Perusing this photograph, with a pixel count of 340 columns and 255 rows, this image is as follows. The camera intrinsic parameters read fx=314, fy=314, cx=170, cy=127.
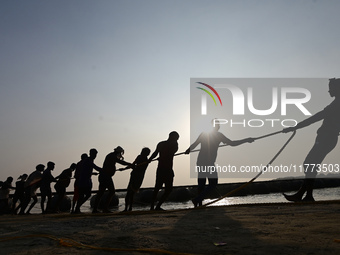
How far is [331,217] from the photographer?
3.70 metres

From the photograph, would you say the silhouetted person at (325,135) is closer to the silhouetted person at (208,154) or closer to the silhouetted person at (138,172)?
the silhouetted person at (208,154)

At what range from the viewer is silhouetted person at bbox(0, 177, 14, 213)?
12086mm

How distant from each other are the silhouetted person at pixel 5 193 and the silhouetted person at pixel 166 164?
7.72 m

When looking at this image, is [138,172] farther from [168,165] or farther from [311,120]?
[311,120]

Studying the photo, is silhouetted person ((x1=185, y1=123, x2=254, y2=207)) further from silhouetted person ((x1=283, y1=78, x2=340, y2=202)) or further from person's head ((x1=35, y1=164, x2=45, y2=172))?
person's head ((x1=35, y1=164, x2=45, y2=172))

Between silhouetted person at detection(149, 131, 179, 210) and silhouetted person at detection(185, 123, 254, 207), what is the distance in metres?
0.41

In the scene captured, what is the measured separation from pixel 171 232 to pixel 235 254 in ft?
3.46

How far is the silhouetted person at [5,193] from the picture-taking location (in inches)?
476

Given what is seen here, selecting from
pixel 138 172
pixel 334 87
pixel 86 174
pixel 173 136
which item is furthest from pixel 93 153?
pixel 334 87

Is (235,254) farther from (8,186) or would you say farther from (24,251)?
(8,186)

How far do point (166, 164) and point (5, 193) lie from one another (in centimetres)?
838

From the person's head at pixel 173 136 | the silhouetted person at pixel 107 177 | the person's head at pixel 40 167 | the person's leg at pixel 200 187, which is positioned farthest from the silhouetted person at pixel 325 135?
the person's head at pixel 40 167

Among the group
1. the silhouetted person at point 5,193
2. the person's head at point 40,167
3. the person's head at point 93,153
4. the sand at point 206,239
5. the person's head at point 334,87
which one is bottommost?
the silhouetted person at point 5,193

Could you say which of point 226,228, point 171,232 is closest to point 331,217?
point 226,228
